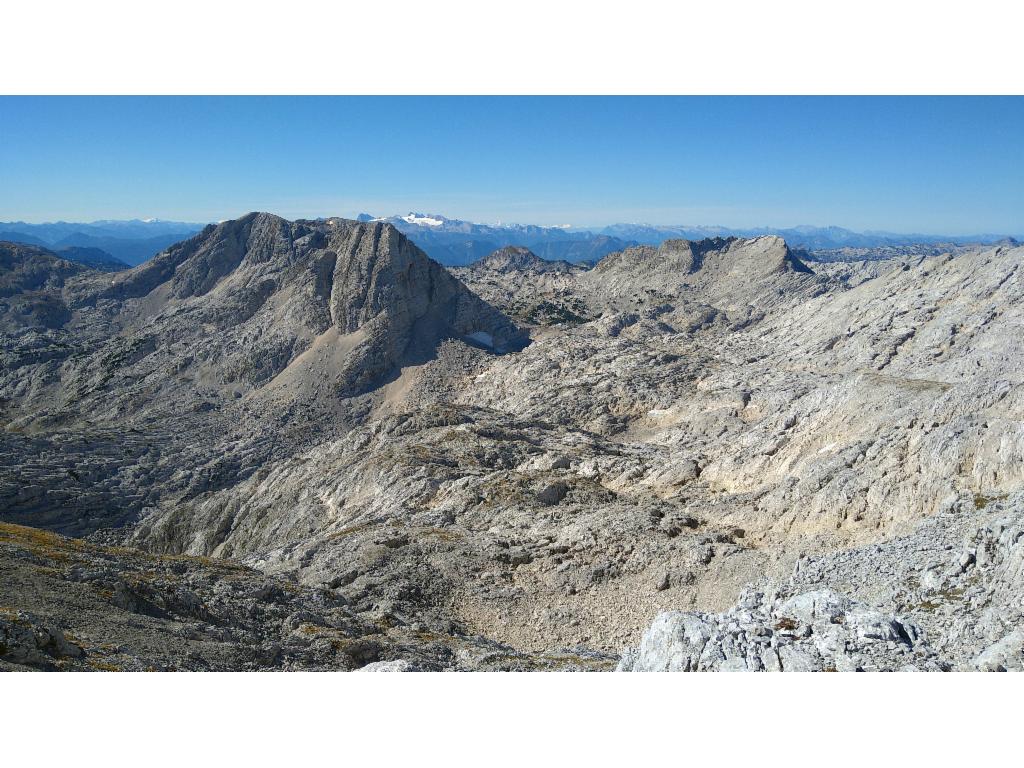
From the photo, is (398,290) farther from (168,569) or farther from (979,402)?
(979,402)

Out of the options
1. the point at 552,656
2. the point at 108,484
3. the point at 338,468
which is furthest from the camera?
the point at 108,484

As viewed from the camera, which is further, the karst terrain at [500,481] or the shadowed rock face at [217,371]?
the shadowed rock face at [217,371]

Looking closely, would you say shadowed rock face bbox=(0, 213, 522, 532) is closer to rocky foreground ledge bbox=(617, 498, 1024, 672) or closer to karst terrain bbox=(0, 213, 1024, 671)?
karst terrain bbox=(0, 213, 1024, 671)

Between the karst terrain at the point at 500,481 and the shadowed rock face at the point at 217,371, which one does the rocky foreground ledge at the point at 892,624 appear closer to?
the karst terrain at the point at 500,481

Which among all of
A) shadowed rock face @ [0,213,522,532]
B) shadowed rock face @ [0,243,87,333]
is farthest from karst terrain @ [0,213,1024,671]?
shadowed rock face @ [0,243,87,333]

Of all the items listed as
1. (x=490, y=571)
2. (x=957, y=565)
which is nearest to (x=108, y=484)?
(x=490, y=571)

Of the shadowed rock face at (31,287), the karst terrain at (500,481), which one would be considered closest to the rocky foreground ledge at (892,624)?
the karst terrain at (500,481)

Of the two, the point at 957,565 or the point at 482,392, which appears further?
the point at 482,392

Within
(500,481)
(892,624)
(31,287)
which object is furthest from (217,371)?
(31,287)
